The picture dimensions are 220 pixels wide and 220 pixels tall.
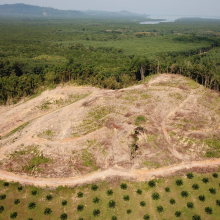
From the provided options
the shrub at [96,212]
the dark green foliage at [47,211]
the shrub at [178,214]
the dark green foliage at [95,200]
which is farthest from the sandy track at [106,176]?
the shrub at [178,214]

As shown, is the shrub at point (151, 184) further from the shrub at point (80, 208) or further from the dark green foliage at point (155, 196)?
the shrub at point (80, 208)

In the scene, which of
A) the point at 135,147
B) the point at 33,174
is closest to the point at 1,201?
the point at 33,174

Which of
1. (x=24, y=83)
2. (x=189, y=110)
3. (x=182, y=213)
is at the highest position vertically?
(x=24, y=83)

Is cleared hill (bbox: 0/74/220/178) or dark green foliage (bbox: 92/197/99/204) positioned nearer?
dark green foliage (bbox: 92/197/99/204)

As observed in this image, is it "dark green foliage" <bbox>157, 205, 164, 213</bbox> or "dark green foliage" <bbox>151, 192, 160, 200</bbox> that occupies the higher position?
"dark green foliage" <bbox>151, 192, 160, 200</bbox>

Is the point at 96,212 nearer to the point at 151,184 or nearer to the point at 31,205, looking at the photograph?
the point at 31,205

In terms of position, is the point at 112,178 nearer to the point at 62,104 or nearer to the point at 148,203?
the point at 148,203

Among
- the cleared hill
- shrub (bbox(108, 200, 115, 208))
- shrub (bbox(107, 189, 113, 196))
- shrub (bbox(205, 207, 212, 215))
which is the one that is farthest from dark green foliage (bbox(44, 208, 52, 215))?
shrub (bbox(205, 207, 212, 215))

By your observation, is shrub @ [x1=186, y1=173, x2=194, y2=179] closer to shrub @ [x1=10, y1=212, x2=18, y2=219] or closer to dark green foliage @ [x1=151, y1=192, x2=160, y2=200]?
dark green foliage @ [x1=151, y1=192, x2=160, y2=200]
